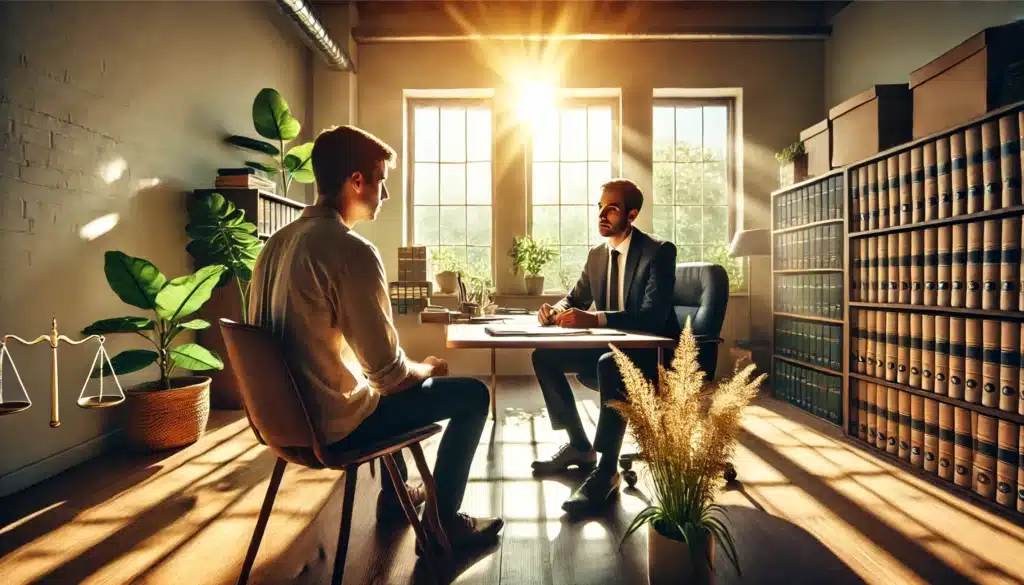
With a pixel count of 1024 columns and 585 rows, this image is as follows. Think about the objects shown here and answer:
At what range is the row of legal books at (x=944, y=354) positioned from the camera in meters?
2.12

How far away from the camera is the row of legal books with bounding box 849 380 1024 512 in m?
2.09

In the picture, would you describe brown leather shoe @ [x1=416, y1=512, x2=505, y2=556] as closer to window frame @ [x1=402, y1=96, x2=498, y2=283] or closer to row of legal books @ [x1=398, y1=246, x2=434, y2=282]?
row of legal books @ [x1=398, y1=246, x2=434, y2=282]

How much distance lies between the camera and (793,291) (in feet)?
13.1

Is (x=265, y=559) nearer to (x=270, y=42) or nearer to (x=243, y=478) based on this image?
(x=243, y=478)

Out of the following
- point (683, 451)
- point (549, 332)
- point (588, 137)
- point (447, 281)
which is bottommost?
point (683, 451)

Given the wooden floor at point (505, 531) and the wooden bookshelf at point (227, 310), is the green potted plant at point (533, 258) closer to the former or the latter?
the wooden bookshelf at point (227, 310)

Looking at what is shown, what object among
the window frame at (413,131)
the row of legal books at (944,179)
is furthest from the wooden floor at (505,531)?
the window frame at (413,131)

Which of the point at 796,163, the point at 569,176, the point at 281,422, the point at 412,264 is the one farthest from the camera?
the point at 569,176

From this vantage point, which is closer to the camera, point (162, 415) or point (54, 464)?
point (54, 464)

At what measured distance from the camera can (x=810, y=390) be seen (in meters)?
3.69

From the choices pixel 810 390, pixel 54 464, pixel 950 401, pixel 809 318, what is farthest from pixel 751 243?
pixel 54 464

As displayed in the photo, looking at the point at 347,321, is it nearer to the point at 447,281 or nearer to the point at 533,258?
the point at 447,281

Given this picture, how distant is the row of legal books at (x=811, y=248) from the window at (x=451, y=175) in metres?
2.66

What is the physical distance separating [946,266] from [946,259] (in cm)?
3
